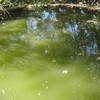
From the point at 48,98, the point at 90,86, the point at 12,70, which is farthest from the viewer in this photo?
the point at 12,70

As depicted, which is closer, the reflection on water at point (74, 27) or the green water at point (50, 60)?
the green water at point (50, 60)

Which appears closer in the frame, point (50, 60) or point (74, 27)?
point (50, 60)

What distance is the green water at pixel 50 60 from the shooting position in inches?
165

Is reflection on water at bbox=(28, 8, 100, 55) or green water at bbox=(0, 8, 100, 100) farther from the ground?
green water at bbox=(0, 8, 100, 100)

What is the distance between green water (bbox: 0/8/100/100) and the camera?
4.19 metres

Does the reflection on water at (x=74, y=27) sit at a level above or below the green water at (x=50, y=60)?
below

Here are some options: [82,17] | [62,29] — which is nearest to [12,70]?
[62,29]

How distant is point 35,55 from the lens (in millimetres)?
5691

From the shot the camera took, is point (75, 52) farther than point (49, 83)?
Yes

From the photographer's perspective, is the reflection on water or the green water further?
the reflection on water

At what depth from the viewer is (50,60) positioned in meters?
5.41

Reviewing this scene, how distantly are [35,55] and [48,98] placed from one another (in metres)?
1.84

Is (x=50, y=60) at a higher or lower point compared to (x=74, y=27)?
higher

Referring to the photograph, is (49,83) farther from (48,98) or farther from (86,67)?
(86,67)
